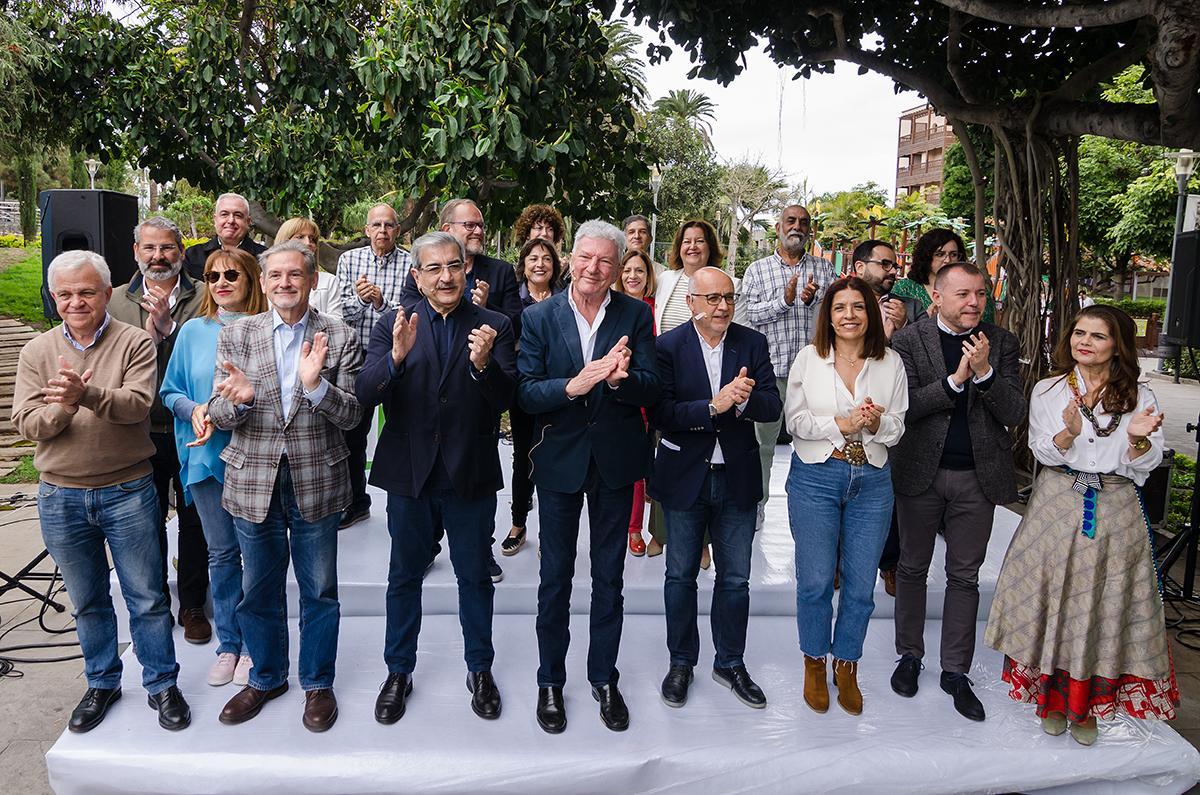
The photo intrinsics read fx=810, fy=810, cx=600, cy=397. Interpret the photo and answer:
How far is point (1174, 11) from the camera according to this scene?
3553 mm

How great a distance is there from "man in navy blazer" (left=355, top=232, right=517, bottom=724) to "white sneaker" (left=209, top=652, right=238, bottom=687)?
24.7 inches

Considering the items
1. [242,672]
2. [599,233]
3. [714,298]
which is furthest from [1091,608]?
[242,672]

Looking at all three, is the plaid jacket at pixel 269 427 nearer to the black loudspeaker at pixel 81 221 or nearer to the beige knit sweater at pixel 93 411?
the beige knit sweater at pixel 93 411

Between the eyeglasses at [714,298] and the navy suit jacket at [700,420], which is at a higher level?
the eyeglasses at [714,298]

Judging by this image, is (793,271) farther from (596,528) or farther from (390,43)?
(390,43)

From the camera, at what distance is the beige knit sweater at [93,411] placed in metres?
2.52

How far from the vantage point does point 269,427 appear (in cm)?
261

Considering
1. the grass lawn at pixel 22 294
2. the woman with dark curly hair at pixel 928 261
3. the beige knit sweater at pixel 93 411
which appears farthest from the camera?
the grass lawn at pixel 22 294

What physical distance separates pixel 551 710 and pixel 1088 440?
2.01 meters

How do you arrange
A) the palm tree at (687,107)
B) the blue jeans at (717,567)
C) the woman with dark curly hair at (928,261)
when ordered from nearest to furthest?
the blue jeans at (717,567), the woman with dark curly hair at (928,261), the palm tree at (687,107)

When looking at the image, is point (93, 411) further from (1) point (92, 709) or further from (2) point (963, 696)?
(2) point (963, 696)

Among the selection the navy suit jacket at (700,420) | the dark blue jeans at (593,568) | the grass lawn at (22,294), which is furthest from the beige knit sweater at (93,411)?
the grass lawn at (22,294)

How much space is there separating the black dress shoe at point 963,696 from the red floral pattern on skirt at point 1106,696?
0.22m

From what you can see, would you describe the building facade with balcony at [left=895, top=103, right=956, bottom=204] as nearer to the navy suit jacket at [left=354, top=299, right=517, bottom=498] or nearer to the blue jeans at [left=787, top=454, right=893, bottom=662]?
the blue jeans at [left=787, top=454, right=893, bottom=662]
